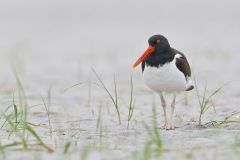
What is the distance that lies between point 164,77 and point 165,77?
10mm

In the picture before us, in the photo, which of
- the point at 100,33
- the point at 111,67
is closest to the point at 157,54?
the point at 111,67

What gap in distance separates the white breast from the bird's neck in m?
0.03

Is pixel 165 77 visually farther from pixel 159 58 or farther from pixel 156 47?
pixel 156 47

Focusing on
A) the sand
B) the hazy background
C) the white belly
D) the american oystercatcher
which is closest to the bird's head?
the american oystercatcher

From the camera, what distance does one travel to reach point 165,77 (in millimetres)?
6059

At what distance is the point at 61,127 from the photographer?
601cm

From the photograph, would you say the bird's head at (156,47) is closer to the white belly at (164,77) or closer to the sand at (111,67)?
the white belly at (164,77)

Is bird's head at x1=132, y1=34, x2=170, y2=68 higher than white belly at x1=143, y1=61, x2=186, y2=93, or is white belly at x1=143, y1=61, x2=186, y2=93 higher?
bird's head at x1=132, y1=34, x2=170, y2=68

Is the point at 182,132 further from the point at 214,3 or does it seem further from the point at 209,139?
the point at 214,3

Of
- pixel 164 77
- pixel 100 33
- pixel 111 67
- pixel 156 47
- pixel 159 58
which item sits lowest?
pixel 164 77

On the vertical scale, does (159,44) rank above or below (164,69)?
above

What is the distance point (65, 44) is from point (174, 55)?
10.2 metres

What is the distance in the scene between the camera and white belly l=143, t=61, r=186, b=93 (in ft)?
19.9

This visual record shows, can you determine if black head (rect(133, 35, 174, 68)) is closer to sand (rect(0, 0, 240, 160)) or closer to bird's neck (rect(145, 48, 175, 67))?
bird's neck (rect(145, 48, 175, 67))
